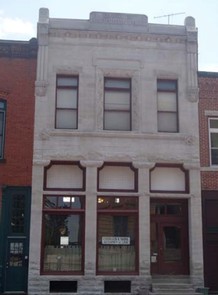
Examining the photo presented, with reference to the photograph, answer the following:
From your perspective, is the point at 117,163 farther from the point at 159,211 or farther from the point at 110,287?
the point at 110,287

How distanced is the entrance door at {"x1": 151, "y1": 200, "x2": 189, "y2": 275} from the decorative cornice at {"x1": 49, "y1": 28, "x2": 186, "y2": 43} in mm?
6919

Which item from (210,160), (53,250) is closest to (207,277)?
(210,160)

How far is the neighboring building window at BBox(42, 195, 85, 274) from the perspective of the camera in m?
17.9

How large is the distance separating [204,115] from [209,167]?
2.24 meters

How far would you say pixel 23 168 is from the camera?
1831 centimetres

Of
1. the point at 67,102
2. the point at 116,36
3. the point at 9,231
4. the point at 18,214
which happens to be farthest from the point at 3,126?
the point at 116,36

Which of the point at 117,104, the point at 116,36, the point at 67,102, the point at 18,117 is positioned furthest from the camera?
the point at 116,36

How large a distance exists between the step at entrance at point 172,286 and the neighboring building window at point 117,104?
6226 millimetres

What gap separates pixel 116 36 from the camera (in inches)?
771

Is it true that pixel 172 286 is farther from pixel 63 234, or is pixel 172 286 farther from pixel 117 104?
pixel 117 104

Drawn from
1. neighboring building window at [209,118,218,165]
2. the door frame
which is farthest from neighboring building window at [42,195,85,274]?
neighboring building window at [209,118,218,165]

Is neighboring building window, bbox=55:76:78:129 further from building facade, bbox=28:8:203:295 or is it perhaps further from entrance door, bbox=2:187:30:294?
entrance door, bbox=2:187:30:294

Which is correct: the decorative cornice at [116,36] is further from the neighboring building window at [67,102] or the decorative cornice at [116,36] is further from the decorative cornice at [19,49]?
the neighboring building window at [67,102]

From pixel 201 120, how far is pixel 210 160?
174 centimetres
